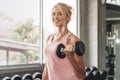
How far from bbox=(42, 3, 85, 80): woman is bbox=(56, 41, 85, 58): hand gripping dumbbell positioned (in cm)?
3

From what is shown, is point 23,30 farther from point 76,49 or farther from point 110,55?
point 76,49

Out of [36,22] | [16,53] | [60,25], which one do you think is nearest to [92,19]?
[36,22]

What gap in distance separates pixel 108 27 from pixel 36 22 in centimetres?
141

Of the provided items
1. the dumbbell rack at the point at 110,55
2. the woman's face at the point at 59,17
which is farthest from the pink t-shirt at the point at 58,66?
the dumbbell rack at the point at 110,55

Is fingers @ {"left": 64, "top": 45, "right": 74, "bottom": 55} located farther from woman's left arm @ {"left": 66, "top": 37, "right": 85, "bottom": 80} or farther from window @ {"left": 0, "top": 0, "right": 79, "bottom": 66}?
window @ {"left": 0, "top": 0, "right": 79, "bottom": 66}

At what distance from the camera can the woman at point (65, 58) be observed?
1916 mm

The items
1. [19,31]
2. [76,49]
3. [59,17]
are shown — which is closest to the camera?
[76,49]

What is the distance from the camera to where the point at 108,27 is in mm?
4656

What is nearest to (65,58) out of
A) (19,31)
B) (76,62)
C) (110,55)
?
(76,62)

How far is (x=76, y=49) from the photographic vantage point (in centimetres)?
182

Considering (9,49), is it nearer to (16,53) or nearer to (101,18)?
(16,53)

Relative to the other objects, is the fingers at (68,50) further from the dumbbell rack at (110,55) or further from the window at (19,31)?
the dumbbell rack at (110,55)

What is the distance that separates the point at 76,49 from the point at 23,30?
201 cm

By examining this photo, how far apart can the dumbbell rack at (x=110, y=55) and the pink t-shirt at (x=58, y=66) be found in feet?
8.83
